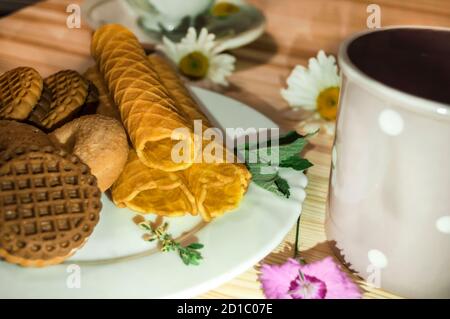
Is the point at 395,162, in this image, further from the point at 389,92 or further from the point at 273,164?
the point at 273,164

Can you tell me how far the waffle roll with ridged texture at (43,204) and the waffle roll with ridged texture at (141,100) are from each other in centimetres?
10

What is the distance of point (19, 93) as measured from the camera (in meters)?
0.70

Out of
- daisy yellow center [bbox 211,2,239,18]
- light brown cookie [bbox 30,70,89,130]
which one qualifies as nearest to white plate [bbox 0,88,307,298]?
light brown cookie [bbox 30,70,89,130]

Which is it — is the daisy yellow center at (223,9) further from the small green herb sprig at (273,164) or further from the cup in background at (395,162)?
the cup in background at (395,162)

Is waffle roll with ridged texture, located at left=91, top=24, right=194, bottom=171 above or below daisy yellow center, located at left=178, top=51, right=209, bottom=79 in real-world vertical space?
above

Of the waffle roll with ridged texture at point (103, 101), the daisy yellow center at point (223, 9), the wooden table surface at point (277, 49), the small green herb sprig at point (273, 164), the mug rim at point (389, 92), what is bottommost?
the wooden table surface at point (277, 49)

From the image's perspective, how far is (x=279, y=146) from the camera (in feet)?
2.35

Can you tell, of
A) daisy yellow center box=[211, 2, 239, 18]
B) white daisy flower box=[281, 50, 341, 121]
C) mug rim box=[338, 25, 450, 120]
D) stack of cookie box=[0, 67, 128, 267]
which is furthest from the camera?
daisy yellow center box=[211, 2, 239, 18]

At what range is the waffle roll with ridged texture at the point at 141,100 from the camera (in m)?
0.67

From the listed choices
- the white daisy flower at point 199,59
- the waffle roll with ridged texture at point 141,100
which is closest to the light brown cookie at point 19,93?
the waffle roll with ridged texture at point 141,100

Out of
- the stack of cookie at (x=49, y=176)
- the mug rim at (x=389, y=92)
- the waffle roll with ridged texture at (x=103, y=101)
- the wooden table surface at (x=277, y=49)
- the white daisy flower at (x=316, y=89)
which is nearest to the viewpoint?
the mug rim at (x=389, y=92)

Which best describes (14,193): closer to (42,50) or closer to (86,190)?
(86,190)

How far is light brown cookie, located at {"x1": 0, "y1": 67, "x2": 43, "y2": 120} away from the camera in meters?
0.68

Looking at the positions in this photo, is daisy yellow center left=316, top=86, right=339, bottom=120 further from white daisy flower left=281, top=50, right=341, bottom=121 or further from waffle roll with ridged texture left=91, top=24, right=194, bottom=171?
waffle roll with ridged texture left=91, top=24, right=194, bottom=171
